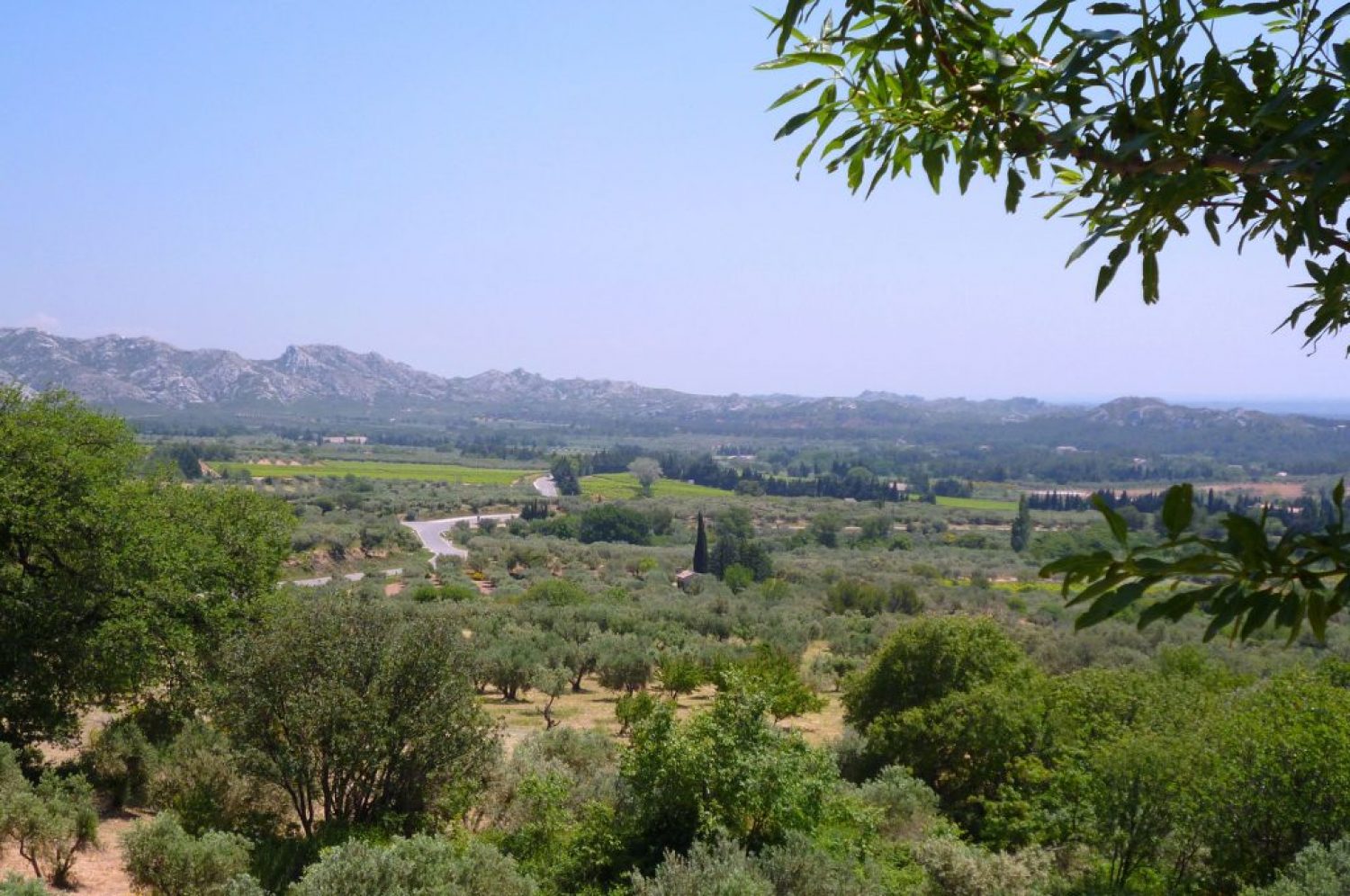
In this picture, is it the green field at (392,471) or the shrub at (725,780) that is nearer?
the shrub at (725,780)

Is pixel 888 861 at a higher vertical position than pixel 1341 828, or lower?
lower

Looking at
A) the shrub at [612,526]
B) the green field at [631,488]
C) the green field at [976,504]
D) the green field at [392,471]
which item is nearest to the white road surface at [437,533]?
the shrub at [612,526]

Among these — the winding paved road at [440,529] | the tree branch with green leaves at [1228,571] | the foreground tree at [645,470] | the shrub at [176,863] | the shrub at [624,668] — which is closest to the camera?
the tree branch with green leaves at [1228,571]

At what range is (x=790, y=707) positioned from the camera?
19.2 meters

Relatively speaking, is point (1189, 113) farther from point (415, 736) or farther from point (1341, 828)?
point (1341, 828)

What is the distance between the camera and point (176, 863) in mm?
8633

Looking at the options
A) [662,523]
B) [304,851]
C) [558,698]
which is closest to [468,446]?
[662,523]

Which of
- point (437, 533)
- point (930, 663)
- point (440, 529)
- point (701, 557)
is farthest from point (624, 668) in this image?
point (440, 529)

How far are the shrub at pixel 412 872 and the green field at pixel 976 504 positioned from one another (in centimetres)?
11059

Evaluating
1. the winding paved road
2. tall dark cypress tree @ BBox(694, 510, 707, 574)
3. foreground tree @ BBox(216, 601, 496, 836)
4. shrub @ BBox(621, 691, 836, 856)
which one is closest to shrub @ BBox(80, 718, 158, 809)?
foreground tree @ BBox(216, 601, 496, 836)

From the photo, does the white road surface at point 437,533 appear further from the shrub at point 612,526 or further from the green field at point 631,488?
the green field at point 631,488

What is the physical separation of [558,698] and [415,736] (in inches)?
485

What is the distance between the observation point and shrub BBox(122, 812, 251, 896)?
8641mm

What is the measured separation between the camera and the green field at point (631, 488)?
11612 cm
